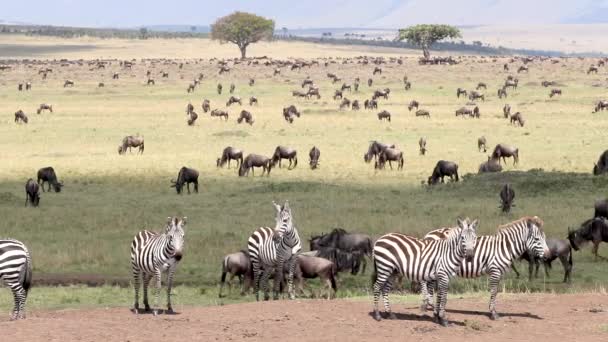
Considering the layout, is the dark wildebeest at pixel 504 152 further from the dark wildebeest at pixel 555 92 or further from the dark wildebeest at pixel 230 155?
the dark wildebeest at pixel 555 92

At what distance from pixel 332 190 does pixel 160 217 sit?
748cm

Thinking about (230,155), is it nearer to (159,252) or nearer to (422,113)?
→ (422,113)

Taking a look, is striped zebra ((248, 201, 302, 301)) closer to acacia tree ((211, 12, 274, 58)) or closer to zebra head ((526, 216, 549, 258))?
zebra head ((526, 216, 549, 258))

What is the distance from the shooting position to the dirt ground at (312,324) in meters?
15.7

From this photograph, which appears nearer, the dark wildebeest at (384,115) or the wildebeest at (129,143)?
the wildebeest at (129,143)

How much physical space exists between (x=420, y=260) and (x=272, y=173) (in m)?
28.1

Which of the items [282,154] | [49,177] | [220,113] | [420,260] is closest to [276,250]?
[420,260]

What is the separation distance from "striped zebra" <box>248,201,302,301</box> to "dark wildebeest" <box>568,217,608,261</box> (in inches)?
332

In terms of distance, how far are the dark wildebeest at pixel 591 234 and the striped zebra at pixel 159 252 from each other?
11.3 m

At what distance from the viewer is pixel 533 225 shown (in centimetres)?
1745

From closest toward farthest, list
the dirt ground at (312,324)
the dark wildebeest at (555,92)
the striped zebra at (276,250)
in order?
the dirt ground at (312,324) → the striped zebra at (276,250) → the dark wildebeest at (555,92)

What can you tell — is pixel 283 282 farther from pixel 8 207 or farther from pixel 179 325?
pixel 8 207

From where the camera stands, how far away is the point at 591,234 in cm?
2559

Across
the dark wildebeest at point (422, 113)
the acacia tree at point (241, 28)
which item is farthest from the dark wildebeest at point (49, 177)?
the acacia tree at point (241, 28)
